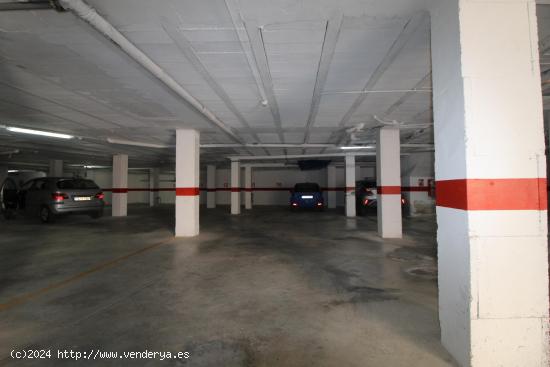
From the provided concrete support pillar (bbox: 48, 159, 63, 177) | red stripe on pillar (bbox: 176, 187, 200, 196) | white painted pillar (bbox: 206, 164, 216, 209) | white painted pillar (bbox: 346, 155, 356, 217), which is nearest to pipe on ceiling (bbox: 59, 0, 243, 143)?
red stripe on pillar (bbox: 176, 187, 200, 196)

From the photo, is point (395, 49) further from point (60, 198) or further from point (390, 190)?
point (60, 198)

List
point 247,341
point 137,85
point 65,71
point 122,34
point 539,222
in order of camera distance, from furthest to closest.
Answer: point 137,85 < point 65,71 < point 122,34 < point 247,341 < point 539,222

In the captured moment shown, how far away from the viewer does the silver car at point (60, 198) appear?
8250mm

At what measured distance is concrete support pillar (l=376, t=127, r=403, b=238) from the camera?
268 inches

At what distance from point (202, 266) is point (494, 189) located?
12.6 ft

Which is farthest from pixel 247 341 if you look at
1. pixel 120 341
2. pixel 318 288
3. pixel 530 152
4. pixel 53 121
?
pixel 53 121

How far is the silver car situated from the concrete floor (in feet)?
10.2

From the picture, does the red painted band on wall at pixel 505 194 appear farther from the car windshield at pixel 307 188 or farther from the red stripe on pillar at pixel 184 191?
the car windshield at pixel 307 188

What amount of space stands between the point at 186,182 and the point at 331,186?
1078cm

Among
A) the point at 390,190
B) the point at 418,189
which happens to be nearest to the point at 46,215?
the point at 390,190

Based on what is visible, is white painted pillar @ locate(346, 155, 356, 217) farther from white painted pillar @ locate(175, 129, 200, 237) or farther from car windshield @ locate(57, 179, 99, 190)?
car windshield @ locate(57, 179, 99, 190)

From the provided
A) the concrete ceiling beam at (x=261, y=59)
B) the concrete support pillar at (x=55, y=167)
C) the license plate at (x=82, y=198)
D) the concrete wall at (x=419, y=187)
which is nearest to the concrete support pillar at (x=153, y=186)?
the concrete support pillar at (x=55, y=167)

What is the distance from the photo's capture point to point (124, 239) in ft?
21.3

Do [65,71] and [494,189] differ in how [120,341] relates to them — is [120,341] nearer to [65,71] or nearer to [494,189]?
[494,189]
